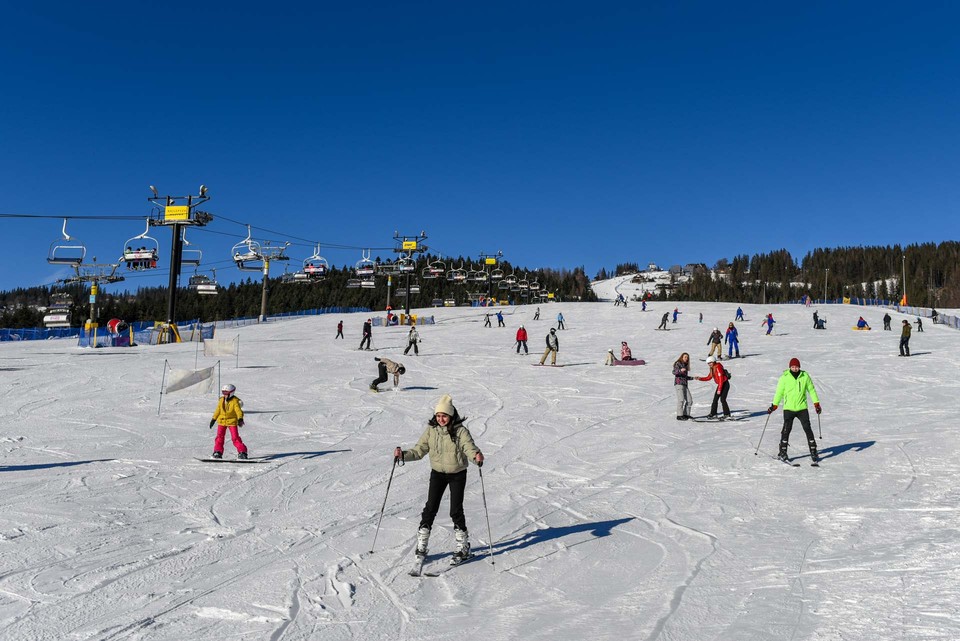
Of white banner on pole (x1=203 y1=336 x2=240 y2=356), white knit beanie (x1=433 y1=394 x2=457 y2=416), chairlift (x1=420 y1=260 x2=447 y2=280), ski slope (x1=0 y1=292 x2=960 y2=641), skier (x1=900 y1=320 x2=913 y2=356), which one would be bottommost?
ski slope (x1=0 y1=292 x2=960 y2=641)

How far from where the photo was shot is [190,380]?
623 inches

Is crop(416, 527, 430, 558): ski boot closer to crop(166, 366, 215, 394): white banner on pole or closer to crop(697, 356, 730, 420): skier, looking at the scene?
crop(697, 356, 730, 420): skier

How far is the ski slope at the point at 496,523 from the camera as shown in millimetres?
4887

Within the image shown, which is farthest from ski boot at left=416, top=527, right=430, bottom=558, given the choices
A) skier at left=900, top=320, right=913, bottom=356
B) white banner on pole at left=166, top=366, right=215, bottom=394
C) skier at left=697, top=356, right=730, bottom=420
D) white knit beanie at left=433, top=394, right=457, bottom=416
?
skier at left=900, top=320, right=913, bottom=356

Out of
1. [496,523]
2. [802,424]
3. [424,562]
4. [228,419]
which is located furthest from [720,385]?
[424,562]

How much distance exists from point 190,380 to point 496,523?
10.9 meters

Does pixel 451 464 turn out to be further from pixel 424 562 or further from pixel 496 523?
pixel 496 523

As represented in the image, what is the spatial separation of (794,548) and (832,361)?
22710mm

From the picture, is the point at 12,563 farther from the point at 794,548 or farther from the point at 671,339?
the point at 671,339

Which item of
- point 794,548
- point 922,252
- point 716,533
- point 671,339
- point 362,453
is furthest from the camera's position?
point 922,252

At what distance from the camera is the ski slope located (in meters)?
4.89

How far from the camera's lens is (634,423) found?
47.2ft

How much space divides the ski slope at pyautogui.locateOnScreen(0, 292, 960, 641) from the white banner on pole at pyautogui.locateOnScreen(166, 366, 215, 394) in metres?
0.48

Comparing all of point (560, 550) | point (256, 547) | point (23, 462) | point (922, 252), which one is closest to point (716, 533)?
point (560, 550)
